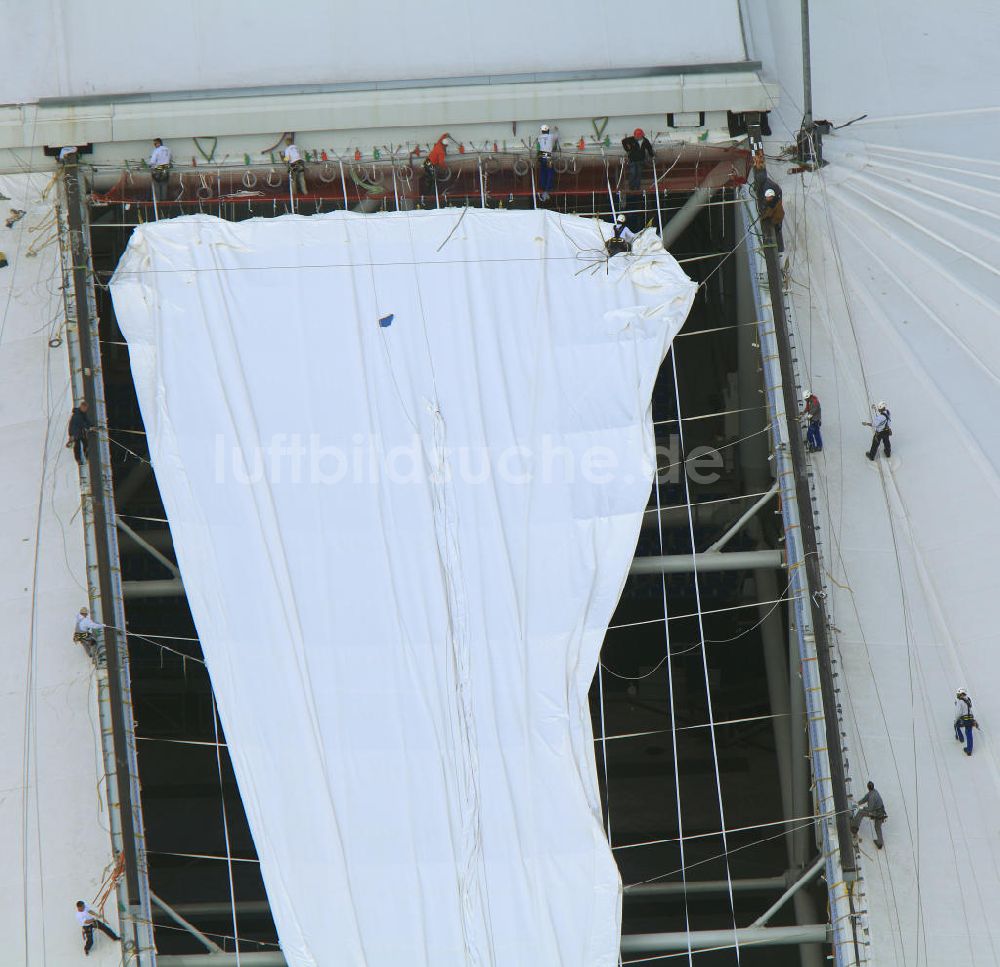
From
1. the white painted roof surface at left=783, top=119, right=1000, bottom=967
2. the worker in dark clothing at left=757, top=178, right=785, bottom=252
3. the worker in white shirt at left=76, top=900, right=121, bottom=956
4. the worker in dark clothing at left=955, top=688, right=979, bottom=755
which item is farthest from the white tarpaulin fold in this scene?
the worker in dark clothing at left=955, top=688, right=979, bottom=755

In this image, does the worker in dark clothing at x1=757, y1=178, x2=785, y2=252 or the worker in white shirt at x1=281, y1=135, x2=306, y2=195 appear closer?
the worker in dark clothing at x1=757, y1=178, x2=785, y2=252

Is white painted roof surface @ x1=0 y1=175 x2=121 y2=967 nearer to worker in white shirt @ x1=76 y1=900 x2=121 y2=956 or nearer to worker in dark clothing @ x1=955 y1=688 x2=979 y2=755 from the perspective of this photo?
worker in white shirt @ x1=76 y1=900 x2=121 y2=956

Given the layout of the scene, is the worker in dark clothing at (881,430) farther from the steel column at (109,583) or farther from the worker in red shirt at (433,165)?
the steel column at (109,583)

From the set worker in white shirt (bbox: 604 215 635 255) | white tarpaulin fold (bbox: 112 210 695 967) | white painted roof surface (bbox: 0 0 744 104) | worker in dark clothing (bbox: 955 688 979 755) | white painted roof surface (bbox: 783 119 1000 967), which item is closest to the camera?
white tarpaulin fold (bbox: 112 210 695 967)

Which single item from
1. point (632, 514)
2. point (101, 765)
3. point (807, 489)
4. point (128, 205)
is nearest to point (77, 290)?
point (128, 205)

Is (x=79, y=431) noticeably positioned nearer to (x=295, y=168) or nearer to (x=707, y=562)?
(x=295, y=168)

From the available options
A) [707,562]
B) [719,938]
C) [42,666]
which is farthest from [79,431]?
[719,938]

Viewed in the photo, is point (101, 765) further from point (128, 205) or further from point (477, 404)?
point (128, 205)
